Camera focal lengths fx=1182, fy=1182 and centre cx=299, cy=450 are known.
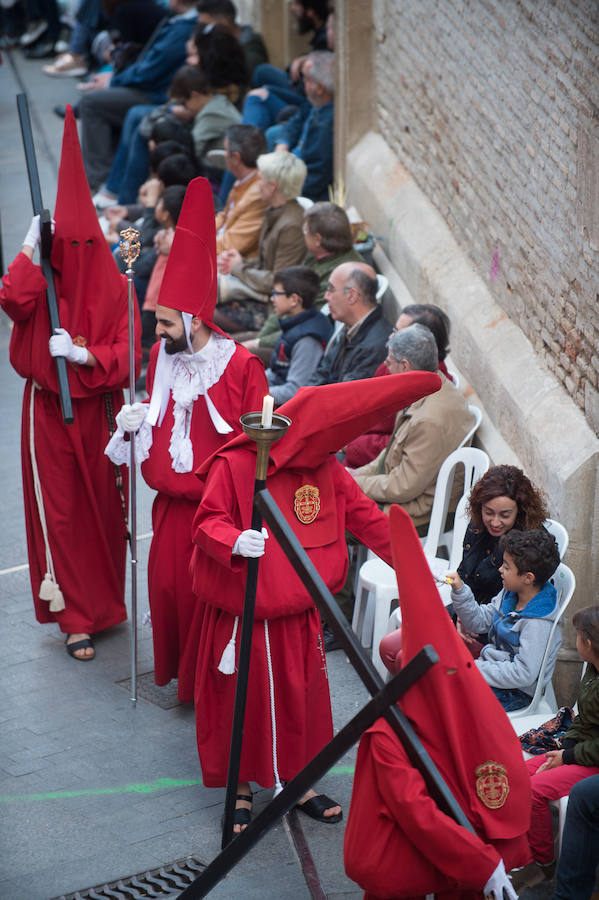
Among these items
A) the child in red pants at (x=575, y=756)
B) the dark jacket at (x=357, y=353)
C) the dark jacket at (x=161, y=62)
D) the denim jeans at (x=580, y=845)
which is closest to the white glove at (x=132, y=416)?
the dark jacket at (x=357, y=353)

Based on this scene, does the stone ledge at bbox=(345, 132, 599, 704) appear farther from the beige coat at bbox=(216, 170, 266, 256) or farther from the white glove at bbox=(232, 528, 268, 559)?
the white glove at bbox=(232, 528, 268, 559)

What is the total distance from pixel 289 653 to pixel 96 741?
1253 millimetres

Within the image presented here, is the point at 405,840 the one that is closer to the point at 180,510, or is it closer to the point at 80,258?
the point at 180,510

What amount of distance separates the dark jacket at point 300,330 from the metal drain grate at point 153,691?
2.23 metres

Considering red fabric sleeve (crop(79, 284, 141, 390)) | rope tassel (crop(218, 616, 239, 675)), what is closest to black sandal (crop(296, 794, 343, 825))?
rope tassel (crop(218, 616, 239, 675))

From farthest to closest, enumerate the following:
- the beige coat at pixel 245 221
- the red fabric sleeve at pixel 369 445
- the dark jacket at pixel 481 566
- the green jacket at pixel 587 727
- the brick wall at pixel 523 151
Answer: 1. the beige coat at pixel 245 221
2. the red fabric sleeve at pixel 369 445
3. the brick wall at pixel 523 151
4. the dark jacket at pixel 481 566
5. the green jacket at pixel 587 727

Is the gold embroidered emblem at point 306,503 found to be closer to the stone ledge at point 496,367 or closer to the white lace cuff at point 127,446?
the white lace cuff at point 127,446

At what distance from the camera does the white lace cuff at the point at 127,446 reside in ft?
16.4

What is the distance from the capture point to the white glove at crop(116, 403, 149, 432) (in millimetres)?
4996

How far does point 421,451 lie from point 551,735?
5.61 ft

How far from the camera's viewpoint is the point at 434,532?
18.5 feet

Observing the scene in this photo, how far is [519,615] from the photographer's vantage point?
4457 millimetres

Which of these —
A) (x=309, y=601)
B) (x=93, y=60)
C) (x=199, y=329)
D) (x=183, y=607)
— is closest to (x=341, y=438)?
(x=309, y=601)

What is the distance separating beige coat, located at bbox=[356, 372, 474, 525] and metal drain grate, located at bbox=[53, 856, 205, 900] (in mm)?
2005
